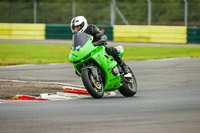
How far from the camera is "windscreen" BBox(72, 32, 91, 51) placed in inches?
392

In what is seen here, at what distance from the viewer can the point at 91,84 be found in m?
9.67

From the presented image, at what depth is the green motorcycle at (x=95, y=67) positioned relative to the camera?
32.0 ft

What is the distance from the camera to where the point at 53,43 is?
2998 centimetres

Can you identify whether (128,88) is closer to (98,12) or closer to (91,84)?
(91,84)

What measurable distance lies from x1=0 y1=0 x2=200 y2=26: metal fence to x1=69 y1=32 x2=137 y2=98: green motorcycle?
21079 mm

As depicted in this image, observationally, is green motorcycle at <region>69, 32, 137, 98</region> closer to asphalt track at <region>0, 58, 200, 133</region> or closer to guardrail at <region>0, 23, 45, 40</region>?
asphalt track at <region>0, 58, 200, 133</region>

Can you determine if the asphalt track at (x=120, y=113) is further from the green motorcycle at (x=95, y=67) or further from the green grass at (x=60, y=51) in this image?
the green grass at (x=60, y=51)

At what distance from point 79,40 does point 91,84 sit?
85 cm

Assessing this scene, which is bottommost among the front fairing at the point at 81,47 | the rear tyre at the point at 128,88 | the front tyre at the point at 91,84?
the rear tyre at the point at 128,88

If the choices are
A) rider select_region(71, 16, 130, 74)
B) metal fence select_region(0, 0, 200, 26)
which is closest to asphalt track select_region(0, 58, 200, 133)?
rider select_region(71, 16, 130, 74)

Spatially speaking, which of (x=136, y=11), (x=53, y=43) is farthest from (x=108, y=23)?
(x=53, y=43)

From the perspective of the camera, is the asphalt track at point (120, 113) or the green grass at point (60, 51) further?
the green grass at point (60, 51)

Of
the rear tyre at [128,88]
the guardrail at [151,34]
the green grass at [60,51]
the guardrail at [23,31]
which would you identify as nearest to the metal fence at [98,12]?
the guardrail at [23,31]

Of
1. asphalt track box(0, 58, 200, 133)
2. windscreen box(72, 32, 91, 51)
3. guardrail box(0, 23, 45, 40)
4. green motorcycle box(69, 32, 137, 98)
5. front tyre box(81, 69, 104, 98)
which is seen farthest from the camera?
guardrail box(0, 23, 45, 40)
